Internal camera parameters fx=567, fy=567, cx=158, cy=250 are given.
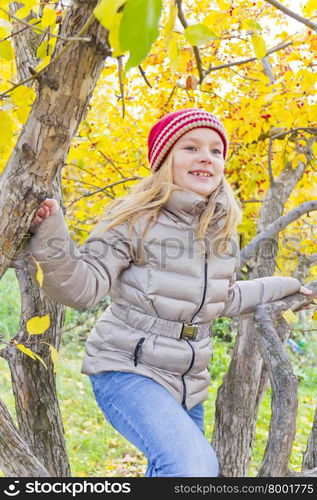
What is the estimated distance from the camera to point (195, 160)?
6.59ft

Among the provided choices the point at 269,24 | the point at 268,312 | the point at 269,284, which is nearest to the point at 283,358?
the point at 268,312

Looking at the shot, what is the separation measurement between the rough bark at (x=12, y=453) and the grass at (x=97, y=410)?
229cm

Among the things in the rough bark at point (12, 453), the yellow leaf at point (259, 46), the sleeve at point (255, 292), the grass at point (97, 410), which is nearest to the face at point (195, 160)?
the sleeve at point (255, 292)

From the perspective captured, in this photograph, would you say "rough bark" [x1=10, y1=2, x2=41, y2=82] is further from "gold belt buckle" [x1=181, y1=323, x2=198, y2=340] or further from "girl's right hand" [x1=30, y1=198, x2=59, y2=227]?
"gold belt buckle" [x1=181, y1=323, x2=198, y2=340]

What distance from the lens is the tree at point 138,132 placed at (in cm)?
117

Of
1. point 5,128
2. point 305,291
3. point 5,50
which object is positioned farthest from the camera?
point 305,291

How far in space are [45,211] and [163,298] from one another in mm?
610

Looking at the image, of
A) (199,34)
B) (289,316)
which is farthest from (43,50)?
(289,316)

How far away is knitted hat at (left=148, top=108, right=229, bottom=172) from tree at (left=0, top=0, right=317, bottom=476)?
0.19 metres

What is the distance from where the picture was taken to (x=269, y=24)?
3689 millimetres

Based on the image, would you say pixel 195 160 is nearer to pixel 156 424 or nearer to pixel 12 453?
pixel 156 424

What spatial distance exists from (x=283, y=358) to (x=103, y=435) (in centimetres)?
295

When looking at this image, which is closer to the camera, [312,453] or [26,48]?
[312,453]

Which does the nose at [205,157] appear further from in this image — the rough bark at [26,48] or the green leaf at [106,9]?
the green leaf at [106,9]
